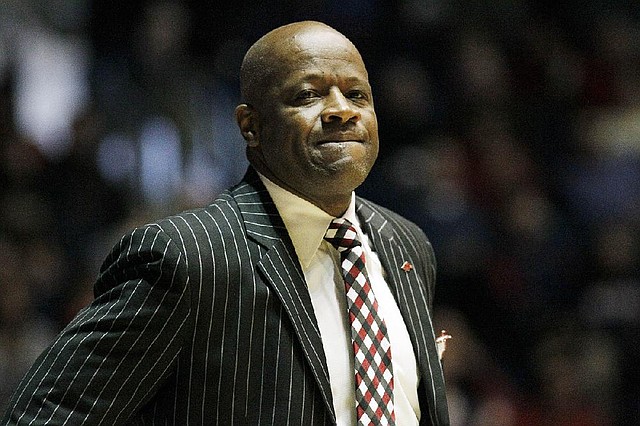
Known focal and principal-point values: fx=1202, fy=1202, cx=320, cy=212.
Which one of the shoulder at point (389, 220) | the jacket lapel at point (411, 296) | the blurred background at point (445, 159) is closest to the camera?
the jacket lapel at point (411, 296)

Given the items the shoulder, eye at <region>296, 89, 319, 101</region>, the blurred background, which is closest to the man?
eye at <region>296, 89, 319, 101</region>

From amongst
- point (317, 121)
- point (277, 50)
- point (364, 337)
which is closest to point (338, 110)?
point (317, 121)

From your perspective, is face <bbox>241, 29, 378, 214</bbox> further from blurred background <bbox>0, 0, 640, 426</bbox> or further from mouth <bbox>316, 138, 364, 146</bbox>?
blurred background <bbox>0, 0, 640, 426</bbox>

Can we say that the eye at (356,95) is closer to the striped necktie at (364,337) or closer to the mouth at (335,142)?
the mouth at (335,142)

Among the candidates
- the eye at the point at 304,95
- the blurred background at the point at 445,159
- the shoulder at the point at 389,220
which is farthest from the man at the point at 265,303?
the blurred background at the point at 445,159

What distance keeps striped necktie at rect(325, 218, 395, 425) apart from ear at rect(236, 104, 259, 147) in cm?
27

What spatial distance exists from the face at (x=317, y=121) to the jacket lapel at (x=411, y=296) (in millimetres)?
245

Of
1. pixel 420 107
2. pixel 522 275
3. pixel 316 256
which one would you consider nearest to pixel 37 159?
pixel 420 107

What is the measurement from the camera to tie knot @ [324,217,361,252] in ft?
9.11

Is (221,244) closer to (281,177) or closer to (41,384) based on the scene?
(281,177)

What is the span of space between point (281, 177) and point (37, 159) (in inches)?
165

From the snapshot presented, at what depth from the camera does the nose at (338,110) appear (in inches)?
105

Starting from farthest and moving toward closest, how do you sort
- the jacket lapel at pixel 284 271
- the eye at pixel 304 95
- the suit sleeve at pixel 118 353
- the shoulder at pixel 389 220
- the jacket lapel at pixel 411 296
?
the shoulder at pixel 389 220 → the jacket lapel at pixel 411 296 → the eye at pixel 304 95 → the jacket lapel at pixel 284 271 → the suit sleeve at pixel 118 353

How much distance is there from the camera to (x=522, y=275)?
6652 mm
